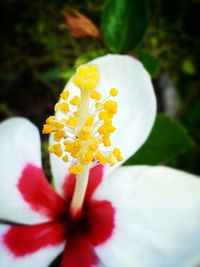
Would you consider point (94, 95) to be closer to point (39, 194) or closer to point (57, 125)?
point (57, 125)

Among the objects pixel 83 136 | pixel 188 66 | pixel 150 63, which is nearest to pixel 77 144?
pixel 83 136

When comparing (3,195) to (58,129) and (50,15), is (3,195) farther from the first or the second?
(50,15)

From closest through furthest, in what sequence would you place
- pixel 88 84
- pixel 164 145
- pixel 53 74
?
→ pixel 88 84 → pixel 164 145 → pixel 53 74

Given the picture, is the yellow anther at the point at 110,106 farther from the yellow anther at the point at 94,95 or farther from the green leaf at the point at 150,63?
the green leaf at the point at 150,63

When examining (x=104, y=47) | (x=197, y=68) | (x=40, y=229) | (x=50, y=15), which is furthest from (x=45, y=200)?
(x=197, y=68)

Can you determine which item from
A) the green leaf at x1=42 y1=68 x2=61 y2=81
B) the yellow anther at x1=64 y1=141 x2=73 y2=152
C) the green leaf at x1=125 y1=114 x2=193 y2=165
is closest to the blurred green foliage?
the green leaf at x1=42 y1=68 x2=61 y2=81

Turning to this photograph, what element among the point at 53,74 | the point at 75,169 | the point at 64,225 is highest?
the point at 75,169

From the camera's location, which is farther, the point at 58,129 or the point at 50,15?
the point at 50,15
